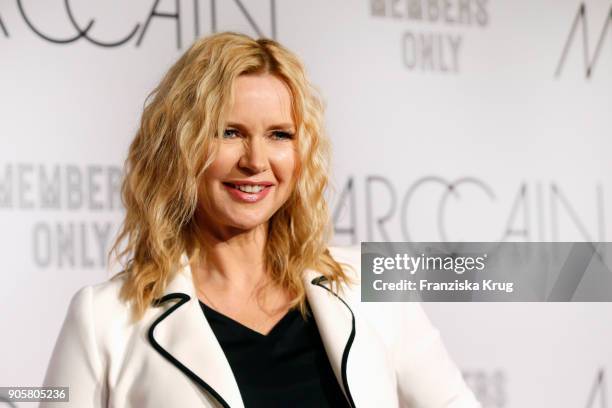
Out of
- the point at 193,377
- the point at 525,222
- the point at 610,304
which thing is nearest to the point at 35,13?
the point at 193,377

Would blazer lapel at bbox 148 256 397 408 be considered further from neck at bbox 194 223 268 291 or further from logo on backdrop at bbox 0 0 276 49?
logo on backdrop at bbox 0 0 276 49

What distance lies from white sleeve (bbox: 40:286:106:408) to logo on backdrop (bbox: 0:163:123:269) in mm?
865

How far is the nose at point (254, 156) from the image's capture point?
1504 millimetres

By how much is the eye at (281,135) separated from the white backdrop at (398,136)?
96 centimetres

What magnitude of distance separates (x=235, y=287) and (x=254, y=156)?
0.81 ft

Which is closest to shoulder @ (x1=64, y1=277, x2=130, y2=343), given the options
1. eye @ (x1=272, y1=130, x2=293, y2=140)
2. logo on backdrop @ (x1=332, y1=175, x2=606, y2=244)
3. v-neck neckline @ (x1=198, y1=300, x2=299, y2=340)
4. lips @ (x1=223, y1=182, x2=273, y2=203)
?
v-neck neckline @ (x1=198, y1=300, x2=299, y2=340)

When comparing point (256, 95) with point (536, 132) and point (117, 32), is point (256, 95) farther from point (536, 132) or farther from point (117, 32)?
Result: point (536, 132)

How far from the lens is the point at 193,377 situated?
146cm

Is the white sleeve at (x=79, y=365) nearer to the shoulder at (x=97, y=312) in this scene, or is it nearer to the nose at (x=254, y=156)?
the shoulder at (x=97, y=312)

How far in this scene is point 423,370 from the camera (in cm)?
156

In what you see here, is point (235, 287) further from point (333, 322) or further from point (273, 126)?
point (273, 126)

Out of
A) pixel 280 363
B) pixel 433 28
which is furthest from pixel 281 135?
pixel 433 28

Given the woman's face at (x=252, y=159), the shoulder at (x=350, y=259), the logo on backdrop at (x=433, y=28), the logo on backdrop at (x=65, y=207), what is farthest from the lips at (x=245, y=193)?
the logo on backdrop at (x=433, y=28)

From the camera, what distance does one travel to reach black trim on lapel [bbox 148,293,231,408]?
56.5 inches
